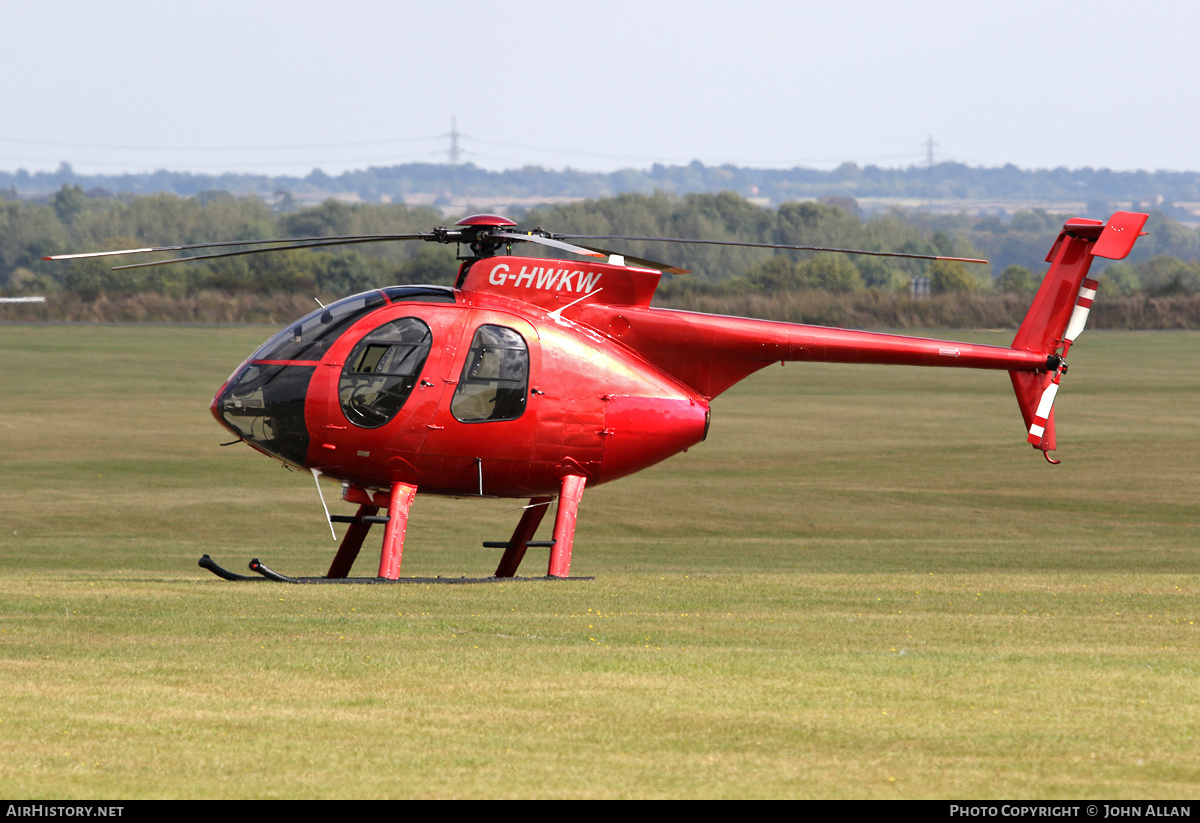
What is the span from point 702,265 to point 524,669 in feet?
386

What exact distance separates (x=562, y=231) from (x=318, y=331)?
116m

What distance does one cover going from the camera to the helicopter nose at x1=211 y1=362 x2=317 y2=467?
51.7 ft

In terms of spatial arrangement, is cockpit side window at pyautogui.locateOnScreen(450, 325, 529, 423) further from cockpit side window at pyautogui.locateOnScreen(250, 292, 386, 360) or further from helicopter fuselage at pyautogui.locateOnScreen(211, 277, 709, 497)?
cockpit side window at pyautogui.locateOnScreen(250, 292, 386, 360)

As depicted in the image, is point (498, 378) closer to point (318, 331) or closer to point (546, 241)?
point (546, 241)

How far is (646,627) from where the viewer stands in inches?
502

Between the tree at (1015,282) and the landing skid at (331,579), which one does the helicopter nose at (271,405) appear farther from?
the tree at (1015,282)

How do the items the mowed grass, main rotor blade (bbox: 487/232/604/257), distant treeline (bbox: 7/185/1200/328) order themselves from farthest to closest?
distant treeline (bbox: 7/185/1200/328) < main rotor blade (bbox: 487/232/604/257) < the mowed grass

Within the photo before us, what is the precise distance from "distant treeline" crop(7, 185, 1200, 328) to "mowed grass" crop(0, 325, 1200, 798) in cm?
5410

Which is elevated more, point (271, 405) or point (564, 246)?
point (564, 246)

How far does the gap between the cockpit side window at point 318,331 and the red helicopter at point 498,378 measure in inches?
0.8

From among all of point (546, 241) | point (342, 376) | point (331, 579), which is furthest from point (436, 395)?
point (331, 579)

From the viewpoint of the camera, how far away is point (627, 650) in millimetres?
11445

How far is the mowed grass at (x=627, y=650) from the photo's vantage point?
784 cm

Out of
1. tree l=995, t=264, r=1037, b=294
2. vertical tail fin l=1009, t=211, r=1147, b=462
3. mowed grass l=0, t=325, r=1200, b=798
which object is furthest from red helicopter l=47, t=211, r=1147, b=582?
tree l=995, t=264, r=1037, b=294
